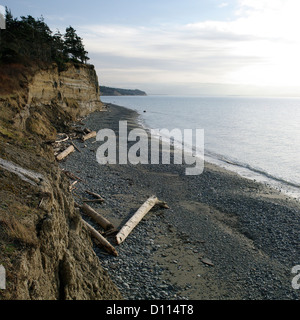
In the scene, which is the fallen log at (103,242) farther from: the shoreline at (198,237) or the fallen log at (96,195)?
the fallen log at (96,195)

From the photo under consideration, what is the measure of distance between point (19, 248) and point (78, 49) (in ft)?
168

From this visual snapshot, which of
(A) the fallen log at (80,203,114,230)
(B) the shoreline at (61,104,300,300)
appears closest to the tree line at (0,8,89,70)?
(B) the shoreline at (61,104,300,300)

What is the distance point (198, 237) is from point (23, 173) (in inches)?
314

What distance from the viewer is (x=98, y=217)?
37.2 ft

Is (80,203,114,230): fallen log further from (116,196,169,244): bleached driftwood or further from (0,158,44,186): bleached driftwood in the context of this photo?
(0,158,44,186): bleached driftwood

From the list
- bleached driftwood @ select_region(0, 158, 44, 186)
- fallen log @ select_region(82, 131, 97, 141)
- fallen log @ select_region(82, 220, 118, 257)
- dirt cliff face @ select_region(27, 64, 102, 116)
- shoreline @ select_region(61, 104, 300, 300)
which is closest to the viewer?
bleached driftwood @ select_region(0, 158, 44, 186)

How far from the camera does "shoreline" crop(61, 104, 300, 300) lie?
8.69 metres

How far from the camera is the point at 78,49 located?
49.1m

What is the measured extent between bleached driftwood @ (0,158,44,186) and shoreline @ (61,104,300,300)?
13.0ft

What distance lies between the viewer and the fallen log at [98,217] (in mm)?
11031

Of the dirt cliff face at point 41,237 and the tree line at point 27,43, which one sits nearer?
the dirt cliff face at point 41,237

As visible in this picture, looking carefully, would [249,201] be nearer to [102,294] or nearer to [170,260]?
[170,260]

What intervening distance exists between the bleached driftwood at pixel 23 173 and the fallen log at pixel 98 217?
474 centimetres

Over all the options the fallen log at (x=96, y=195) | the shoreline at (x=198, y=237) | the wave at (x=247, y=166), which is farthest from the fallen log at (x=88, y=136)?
the fallen log at (x=96, y=195)
